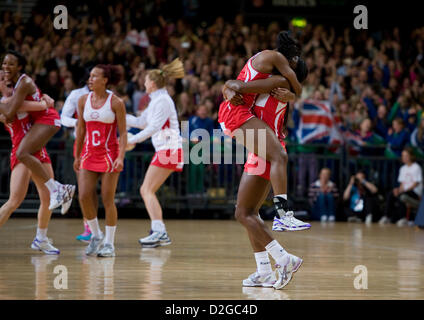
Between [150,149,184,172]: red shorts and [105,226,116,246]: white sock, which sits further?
[150,149,184,172]: red shorts

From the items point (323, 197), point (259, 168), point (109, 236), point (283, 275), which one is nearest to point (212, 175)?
point (323, 197)

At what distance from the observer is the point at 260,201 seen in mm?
5965

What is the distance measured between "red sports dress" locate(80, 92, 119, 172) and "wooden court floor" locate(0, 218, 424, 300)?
965 mm

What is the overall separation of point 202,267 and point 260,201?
1422 millimetres

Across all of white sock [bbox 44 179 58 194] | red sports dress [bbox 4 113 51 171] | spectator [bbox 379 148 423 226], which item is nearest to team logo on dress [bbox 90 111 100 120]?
red sports dress [bbox 4 113 51 171]

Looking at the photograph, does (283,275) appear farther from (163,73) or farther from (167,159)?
(163,73)

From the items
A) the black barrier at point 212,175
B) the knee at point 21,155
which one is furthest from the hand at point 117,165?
the black barrier at point 212,175

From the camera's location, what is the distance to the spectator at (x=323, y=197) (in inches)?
558

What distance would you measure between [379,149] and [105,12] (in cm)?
678

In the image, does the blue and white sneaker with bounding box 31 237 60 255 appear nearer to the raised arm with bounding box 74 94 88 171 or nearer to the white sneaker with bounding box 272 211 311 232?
the raised arm with bounding box 74 94 88 171

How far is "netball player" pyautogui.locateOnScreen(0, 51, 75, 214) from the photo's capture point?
25.0 feet

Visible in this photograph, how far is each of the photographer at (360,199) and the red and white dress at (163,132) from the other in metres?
5.69

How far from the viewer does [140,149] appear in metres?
14.2

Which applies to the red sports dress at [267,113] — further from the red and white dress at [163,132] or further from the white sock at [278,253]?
the red and white dress at [163,132]
